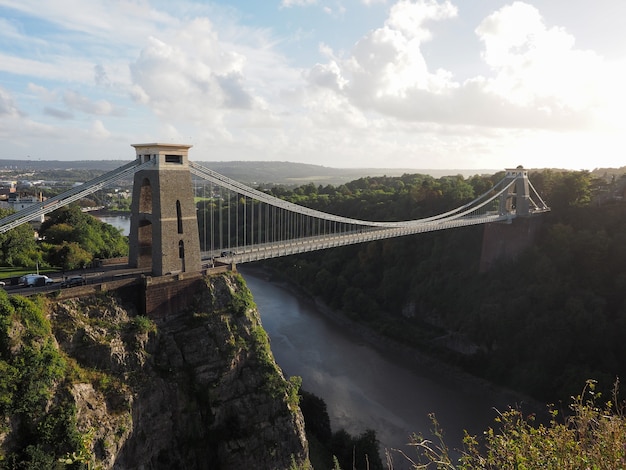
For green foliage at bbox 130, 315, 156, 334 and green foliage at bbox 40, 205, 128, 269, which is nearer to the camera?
green foliage at bbox 130, 315, 156, 334

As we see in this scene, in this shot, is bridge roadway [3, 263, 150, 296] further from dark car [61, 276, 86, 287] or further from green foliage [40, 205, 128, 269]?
green foliage [40, 205, 128, 269]

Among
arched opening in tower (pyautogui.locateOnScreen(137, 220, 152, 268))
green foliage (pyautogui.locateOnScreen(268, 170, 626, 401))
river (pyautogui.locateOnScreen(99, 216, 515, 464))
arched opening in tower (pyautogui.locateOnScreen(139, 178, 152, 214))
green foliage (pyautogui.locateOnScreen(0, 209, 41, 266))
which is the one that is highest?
arched opening in tower (pyautogui.locateOnScreen(139, 178, 152, 214))

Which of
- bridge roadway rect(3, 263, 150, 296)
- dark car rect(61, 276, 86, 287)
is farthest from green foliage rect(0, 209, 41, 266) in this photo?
dark car rect(61, 276, 86, 287)

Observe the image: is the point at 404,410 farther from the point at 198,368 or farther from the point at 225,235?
the point at 225,235

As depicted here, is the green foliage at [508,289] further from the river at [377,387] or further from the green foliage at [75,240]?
the green foliage at [75,240]

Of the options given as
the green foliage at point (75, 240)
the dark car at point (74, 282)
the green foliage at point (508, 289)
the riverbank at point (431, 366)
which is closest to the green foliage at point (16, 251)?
the green foliage at point (75, 240)

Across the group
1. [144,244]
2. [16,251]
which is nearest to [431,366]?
[144,244]

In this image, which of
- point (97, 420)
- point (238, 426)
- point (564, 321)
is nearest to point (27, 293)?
point (97, 420)

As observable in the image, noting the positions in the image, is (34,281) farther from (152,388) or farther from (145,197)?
(152,388)
